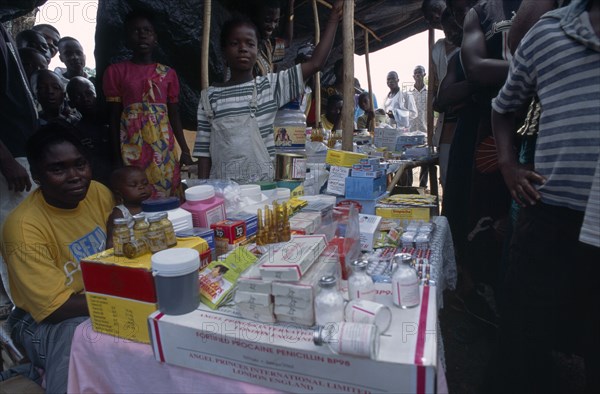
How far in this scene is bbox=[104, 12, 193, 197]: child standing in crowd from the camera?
8.61ft

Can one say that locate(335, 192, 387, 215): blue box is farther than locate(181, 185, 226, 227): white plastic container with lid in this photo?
Yes

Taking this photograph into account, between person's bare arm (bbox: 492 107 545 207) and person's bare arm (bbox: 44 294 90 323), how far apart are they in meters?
1.55

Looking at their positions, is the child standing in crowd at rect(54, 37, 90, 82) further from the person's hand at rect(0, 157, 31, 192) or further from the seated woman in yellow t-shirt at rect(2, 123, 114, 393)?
the seated woman in yellow t-shirt at rect(2, 123, 114, 393)

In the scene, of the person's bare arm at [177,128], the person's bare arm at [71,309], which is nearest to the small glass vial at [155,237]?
the person's bare arm at [71,309]

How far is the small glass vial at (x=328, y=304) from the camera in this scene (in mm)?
916

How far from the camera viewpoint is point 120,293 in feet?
3.47

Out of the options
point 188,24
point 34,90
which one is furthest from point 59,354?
point 188,24

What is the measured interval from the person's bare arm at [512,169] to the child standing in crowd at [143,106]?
2.08 m

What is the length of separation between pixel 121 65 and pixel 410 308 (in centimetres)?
257

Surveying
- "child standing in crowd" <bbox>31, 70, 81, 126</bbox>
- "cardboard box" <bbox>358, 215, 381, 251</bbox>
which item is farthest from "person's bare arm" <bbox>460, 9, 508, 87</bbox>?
"child standing in crowd" <bbox>31, 70, 81, 126</bbox>

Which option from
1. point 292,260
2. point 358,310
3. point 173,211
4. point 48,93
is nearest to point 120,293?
point 173,211

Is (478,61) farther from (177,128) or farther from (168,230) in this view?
(177,128)

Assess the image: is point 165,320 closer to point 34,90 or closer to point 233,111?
point 233,111

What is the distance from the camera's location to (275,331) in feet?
3.07
